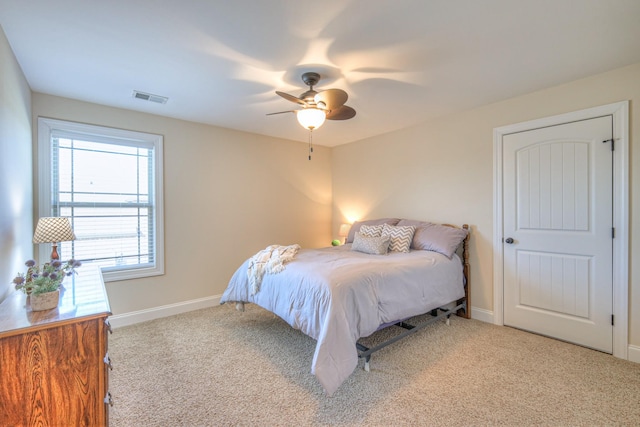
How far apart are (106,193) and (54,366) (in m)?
2.46

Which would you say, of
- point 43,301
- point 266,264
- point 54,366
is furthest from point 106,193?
point 54,366

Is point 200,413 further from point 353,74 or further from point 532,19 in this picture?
point 532,19

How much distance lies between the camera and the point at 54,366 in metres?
1.27

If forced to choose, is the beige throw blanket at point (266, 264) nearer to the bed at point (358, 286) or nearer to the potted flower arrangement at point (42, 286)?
the bed at point (358, 286)

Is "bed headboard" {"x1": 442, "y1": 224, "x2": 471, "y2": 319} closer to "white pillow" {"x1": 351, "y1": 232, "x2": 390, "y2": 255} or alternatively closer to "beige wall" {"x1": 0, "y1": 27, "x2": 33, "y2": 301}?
"white pillow" {"x1": 351, "y1": 232, "x2": 390, "y2": 255}

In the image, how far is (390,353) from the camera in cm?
256

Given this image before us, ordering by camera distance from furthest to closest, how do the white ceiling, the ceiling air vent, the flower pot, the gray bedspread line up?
the ceiling air vent → the gray bedspread → the white ceiling → the flower pot

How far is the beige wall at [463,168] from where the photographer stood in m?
2.39

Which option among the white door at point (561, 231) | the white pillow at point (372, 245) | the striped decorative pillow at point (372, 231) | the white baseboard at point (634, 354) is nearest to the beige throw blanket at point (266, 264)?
the white pillow at point (372, 245)

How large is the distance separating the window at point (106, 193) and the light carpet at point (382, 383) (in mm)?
876

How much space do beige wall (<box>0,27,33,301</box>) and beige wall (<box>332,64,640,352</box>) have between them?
391 cm

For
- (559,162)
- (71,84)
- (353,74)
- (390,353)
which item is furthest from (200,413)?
(559,162)

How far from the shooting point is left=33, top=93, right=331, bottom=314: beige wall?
328 centimetres

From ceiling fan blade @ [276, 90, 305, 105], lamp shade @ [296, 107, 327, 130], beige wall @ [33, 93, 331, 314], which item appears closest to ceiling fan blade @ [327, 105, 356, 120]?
lamp shade @ [296, 107, 327, 130]
